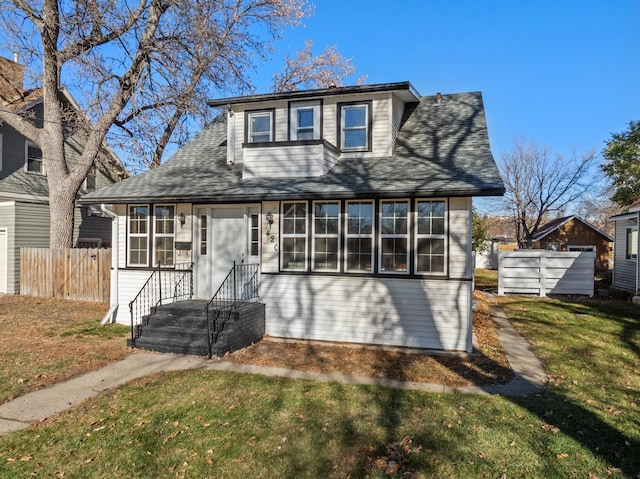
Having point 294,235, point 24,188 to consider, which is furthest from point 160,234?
point 24,188

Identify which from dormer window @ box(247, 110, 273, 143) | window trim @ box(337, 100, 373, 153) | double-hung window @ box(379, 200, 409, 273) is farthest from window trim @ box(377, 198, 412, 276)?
dormer window @ box(247, 110, 273, 143)

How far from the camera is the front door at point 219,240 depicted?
9891 millimetres

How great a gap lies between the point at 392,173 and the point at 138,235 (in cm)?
637

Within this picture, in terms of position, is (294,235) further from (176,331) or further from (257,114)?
(257,114)

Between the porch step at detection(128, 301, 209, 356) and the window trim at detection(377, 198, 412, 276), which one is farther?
the window trim at detection(377, 198, 412, 276)

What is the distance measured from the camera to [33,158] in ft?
61.0

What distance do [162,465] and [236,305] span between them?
15.5 ft

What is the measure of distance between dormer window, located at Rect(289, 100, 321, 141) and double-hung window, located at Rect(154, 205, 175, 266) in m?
3.51

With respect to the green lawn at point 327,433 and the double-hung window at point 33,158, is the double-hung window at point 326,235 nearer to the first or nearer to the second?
the green lawn at point 327,433

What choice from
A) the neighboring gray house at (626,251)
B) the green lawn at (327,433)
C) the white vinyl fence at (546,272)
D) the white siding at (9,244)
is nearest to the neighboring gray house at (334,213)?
the green lawn at (327,433)

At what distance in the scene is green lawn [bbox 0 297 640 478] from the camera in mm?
4043

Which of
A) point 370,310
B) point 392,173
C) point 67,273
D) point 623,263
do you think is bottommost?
point 370,310

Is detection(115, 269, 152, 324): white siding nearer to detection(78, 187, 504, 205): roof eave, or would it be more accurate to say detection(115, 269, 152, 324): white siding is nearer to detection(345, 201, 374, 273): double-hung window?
detection(78, 187, 504, 205): roof eave

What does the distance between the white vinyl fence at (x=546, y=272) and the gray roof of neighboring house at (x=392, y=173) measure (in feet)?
23.2
